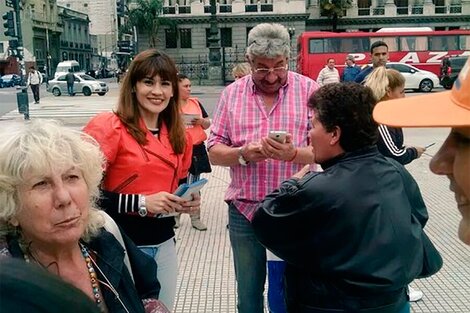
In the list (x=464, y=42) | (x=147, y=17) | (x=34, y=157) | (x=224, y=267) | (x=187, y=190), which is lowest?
Answer: (x=224, y=267)

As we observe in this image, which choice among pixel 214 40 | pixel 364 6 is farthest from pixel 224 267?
pixel 364 6

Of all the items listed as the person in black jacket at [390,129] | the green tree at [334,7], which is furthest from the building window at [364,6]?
the person in black jacket at [390,129]

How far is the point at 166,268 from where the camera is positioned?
2.89 meters

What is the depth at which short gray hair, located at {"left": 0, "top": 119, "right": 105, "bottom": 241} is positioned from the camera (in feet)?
5.81

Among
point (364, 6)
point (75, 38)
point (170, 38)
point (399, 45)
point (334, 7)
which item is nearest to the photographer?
point (399, 45)

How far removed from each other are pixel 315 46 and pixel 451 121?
102 feet

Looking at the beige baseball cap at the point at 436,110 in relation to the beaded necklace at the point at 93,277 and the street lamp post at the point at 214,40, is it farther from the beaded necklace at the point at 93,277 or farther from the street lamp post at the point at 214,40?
the street lamp post at the point at 214,40

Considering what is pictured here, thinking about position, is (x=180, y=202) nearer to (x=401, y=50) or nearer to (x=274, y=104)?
(x=274, y=104)

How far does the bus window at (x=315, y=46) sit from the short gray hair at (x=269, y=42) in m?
29.2

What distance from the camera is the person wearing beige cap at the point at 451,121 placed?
1148 millimetres

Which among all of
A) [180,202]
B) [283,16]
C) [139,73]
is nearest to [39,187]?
[180,202]

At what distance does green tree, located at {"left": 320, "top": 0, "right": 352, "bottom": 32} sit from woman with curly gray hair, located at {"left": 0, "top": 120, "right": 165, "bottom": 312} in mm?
51145

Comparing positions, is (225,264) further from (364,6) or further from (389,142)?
(364,6)

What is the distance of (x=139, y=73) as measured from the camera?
2.94 metres
